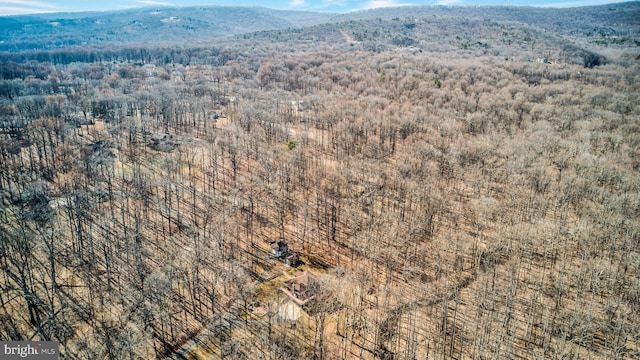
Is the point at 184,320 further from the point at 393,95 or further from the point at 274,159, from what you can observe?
the point at 393,95

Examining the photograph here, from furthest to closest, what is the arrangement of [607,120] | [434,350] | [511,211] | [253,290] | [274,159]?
[607,120]
[274,159]
[511,211]
[253,290]
[434,350]

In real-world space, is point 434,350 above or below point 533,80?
below

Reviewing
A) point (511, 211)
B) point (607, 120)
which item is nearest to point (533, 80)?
point (607, 120)

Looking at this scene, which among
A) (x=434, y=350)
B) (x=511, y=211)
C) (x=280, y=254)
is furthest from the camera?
(x=511, y=211)

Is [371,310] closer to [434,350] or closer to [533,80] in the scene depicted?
[434,350]

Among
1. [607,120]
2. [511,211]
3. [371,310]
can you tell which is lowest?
[371,310]

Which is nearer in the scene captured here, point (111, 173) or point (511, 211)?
point (511, 211)

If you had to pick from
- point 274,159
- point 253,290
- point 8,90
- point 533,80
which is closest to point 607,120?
point 533,80
